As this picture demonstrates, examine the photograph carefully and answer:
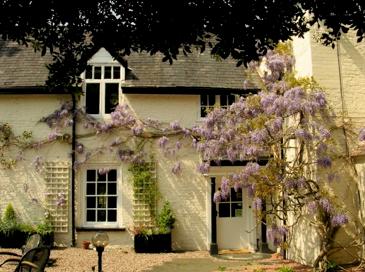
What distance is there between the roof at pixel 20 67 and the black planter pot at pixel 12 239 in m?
4.64

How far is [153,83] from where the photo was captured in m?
15.8

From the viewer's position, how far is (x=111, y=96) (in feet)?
53.0

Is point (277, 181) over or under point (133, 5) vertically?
under

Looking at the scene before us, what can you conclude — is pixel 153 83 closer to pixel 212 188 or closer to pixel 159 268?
pixel 212 188


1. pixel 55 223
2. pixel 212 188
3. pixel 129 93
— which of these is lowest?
pixel 55 223

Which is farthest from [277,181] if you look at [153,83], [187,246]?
[153,83]

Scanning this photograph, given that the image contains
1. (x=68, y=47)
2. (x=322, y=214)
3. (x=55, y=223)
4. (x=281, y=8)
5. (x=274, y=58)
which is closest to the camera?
(x=281, y=8)

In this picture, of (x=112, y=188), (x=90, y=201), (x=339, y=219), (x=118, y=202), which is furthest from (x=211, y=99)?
(x=339, y=219)

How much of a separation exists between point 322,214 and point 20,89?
32.8 ft

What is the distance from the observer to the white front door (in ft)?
51.1

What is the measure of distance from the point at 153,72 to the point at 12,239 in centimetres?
696

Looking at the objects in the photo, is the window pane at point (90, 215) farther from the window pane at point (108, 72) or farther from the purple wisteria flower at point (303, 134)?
the purple wisteria flower at point (303, 134)

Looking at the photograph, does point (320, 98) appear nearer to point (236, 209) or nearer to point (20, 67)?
point (236, 209)

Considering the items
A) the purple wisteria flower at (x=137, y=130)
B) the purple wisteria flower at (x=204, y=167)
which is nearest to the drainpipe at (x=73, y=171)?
the purple wisteria flower at (x=137, y=130)
